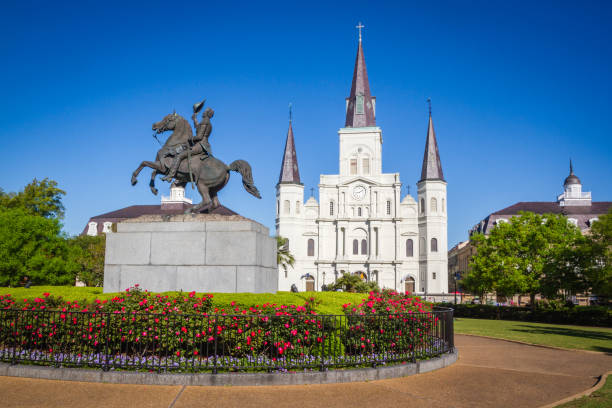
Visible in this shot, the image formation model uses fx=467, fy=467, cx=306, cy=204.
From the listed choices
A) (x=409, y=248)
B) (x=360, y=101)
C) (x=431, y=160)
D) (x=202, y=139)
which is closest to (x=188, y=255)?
(x=202, y=139)

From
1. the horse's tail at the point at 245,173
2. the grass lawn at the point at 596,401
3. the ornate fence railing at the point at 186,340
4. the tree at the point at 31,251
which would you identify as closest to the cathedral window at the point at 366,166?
the tree at the point at 31,251

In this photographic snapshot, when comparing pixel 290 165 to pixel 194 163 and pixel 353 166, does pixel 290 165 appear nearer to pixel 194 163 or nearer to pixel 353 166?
pixel 353 166

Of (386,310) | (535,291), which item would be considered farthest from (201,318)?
(535,291)

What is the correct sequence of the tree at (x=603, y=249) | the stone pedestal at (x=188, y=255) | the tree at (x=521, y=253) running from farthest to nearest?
the tree at (x=521, y=253) → the tree at (x=603, y=249) → the stone pedestal at (x=188, y=255)

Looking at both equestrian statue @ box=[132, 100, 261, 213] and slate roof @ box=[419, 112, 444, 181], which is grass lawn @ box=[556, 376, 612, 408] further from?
slate roof @ box=[419, 112, 444, 181]

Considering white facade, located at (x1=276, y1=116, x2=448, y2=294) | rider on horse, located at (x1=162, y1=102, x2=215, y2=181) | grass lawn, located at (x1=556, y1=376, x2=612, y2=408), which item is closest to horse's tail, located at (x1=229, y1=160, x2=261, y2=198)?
rider on horse, located at (x1=162, y1=102, x2=215, y2=181)

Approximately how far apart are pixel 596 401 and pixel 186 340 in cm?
679

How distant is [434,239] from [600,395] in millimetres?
65203

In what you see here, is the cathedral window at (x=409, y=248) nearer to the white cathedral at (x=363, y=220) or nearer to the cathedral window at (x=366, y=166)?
the white cathedral at (x=363, y=220)

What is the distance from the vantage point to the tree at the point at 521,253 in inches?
1377

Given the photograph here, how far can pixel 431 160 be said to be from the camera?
73.1m

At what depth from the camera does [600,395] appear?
25.3 ft

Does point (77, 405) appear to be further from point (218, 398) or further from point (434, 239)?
point (434, 239)

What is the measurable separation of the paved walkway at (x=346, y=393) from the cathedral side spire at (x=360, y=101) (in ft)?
231
